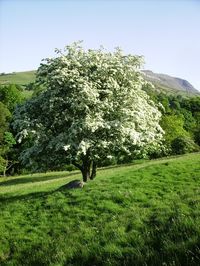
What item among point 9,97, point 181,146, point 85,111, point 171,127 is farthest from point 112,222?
point 9,97

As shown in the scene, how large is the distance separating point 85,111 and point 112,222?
472 inches

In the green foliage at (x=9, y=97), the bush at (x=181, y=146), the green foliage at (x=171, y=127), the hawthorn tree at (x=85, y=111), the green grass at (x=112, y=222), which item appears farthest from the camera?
the green foliage at (x=9, y=97)

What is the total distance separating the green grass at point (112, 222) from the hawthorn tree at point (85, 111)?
2.73 m

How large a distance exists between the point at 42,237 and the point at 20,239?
123 centimetres

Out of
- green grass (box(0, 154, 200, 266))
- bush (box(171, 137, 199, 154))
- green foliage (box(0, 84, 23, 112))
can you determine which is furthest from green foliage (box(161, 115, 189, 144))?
green grass (box(0, 154, 200, 266))

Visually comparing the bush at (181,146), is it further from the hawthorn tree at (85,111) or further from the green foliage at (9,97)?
the green foliage at (9,97)

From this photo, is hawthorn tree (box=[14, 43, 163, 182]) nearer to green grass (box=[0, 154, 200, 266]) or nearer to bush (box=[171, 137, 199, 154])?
green grass (box=[0, 154, 200, 266])

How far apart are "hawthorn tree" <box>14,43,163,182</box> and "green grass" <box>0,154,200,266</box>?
273 cm

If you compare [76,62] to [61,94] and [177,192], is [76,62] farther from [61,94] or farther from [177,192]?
[177,192]

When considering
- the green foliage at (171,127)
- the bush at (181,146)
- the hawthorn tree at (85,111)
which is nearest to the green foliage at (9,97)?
the green foliage at (171,127)

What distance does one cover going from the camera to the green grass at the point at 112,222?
496 inches

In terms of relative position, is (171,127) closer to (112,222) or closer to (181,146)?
(181,146)

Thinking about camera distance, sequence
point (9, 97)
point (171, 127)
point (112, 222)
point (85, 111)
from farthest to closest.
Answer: point (9, 97), point (171, 127), point (85, 111), point (112, 222)

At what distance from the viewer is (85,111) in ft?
94.5
